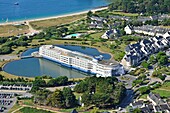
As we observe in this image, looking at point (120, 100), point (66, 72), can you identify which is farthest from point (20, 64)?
point (120, 100)

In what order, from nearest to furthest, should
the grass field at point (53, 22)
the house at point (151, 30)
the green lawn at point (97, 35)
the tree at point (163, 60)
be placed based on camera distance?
the tree at point (163, 60) → the green lawn at point (97, 35) → the house at point (151, 30) → the grass field at point (53, 22)

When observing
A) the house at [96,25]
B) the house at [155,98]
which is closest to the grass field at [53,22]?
the house at [96,25]

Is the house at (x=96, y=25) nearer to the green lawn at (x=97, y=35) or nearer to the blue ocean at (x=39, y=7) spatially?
the green lawn at (x=97, y=35)

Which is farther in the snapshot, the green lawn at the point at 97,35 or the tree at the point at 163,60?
the green lawn at the point at 97,35

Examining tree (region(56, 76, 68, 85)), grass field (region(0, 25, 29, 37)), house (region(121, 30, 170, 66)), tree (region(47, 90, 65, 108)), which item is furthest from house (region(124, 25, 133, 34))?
tree (region(47, 90, 65, 108))

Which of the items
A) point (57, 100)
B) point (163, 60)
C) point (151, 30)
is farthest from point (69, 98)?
point (151, 30)

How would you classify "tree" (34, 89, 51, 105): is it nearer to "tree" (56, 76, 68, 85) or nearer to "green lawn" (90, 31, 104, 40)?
"tree" (56, 76, 68, 85)
